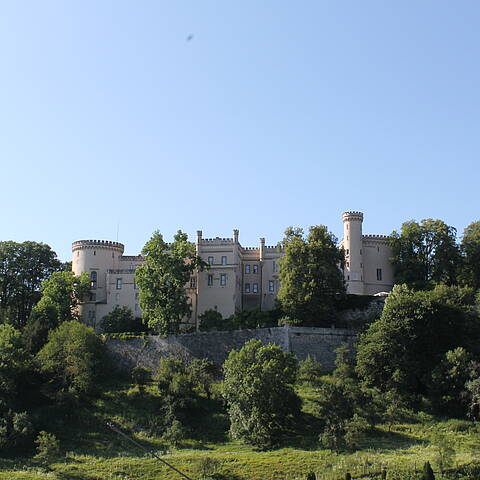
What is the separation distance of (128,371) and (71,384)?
19.2 ft

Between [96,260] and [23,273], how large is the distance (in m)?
6.88

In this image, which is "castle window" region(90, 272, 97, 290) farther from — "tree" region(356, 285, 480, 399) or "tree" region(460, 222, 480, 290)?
"tree" region(460, 222, 480, 290)

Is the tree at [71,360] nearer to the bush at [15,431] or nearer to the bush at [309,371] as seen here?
the bush at [15,431]

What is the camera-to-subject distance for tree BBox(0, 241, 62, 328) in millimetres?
76750

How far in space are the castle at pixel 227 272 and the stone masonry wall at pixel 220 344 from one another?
7.73 meters

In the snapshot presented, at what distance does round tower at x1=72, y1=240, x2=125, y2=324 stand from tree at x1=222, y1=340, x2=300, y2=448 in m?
24.6

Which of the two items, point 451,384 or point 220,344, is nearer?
point 451,384

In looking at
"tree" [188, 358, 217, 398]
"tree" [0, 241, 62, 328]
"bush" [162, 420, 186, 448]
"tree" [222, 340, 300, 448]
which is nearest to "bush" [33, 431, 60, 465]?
"bush" [162, 420, 186, 448]

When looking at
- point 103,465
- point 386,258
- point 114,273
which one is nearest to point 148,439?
point 103,465

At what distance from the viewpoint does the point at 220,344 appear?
6531cm

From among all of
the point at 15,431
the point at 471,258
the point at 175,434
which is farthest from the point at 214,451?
the point at 471,258

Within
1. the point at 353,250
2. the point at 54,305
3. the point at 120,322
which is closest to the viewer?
the point at 54,305

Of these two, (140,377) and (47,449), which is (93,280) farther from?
(47,449)

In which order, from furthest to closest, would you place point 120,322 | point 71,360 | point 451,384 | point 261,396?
1. point 120,322
2. point 71,360
3. point 451,384
4. point 261,396
